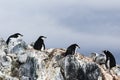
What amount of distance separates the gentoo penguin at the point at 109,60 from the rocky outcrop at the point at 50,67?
115 cm

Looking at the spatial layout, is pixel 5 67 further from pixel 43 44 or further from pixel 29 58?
pixel 43 44

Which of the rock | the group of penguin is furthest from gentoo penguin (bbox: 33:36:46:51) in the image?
the rock

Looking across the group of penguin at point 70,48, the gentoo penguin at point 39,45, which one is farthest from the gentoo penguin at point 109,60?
the gentoo penguin at point 39,45

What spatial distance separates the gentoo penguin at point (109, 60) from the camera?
282 ft

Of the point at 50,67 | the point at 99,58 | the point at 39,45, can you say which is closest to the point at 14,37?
the point at 39,45

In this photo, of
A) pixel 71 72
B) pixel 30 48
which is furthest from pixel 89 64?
pixel 30 48

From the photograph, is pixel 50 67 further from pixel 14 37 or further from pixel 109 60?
pixel 14 37

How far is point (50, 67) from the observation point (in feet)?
273

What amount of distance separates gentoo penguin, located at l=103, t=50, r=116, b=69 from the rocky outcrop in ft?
3.76

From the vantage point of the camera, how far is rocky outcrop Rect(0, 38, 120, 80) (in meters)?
82.4

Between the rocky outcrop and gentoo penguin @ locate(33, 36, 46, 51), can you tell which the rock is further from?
gentoo penguin @ locate(33, 36, 46, 51)

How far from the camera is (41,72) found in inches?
3241

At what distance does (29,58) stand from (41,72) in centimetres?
207

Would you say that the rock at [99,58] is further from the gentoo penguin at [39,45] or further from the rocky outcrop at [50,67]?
the gentoo penguin at [39,45]
